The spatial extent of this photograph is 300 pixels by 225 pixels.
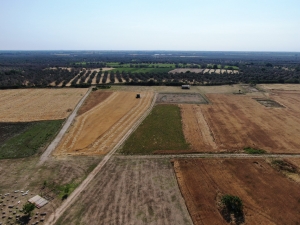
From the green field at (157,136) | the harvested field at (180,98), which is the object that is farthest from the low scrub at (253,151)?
the harvested field at (180,98)

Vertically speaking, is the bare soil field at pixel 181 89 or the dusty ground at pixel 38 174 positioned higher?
the bare soil field at pixel 181 89

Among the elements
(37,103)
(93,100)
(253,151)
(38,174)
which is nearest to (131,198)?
(38,174)

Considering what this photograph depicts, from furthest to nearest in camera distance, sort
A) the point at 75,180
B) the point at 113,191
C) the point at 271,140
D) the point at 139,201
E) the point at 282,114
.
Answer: the point at 282,114 → the point at 271,140 → the point at 75,180 → the point at 113,191 → the point at 139,201

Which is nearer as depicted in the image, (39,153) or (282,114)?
(39,153)

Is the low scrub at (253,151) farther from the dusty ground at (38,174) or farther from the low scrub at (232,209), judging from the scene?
the dusty ground at (38,174)

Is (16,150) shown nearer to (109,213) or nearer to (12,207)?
(12,207)

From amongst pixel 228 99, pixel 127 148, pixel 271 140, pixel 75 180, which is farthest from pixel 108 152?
pixel 228 99
